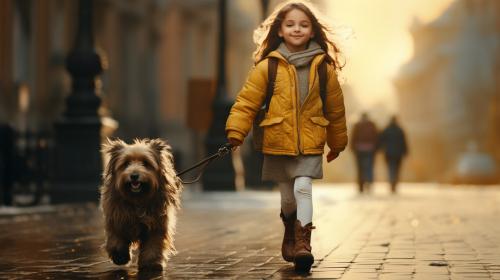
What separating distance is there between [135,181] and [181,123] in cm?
3906

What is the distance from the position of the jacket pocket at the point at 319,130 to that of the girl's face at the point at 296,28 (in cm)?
50

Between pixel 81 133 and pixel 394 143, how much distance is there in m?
11.3

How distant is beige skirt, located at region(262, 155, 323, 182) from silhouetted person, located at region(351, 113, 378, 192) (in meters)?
18.6

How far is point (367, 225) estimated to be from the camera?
13.1 metres

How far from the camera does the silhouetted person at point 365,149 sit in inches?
1041

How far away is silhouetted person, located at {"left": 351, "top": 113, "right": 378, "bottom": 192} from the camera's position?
1041 inches

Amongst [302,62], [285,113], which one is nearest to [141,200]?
[285,113]

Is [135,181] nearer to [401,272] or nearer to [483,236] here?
[401,272]

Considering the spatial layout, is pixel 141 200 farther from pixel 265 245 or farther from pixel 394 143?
pixel 394 143

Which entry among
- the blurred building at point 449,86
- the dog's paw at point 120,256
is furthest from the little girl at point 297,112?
the blurred building at point 449,86

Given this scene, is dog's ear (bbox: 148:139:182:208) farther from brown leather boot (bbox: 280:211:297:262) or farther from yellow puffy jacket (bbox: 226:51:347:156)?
brown leather boot (bbox: 280:211:297:262)

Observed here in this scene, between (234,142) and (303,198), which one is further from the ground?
(234,142)

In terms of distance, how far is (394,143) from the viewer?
1084 inches

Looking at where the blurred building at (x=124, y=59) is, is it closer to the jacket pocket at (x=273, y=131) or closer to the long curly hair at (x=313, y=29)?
the long curly hair at (x=313, y=29)
